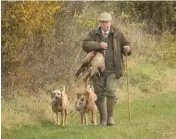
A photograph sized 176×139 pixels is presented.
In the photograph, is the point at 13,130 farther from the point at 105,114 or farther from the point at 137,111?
the point at 137,111

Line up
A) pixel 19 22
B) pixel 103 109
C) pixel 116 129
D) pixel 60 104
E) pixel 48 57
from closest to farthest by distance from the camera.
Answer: pixel 116 129 < pixel 103 109 < pixel 60 104 < pixel 19 22 < pixel 48 57

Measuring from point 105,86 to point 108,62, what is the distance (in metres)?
0.49

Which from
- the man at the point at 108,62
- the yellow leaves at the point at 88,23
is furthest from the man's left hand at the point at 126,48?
the yellow leaves at the point at 88,23

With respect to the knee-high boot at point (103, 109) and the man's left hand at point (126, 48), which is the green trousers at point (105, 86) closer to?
the knee-high boot at point (103, 109)

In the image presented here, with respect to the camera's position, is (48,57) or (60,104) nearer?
(60,104)

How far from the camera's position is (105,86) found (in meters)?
12.3

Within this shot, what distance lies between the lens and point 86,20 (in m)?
19.5

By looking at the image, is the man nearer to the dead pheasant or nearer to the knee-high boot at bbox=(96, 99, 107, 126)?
the knee-high boot at bbox=(96, 99, 107, 126)

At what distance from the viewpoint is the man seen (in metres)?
12.2

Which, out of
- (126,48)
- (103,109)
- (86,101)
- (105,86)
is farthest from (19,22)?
(103,109)

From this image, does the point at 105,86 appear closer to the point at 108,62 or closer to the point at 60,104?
the point at 108,62

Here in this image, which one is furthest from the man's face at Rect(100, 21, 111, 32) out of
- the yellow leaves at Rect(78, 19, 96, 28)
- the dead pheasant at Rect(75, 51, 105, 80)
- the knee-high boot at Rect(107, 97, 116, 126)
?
the yellow leaves at Rect(78, 19, 96, 28)

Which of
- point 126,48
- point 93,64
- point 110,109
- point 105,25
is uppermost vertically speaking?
point 105,25

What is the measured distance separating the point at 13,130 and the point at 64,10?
5.71m
